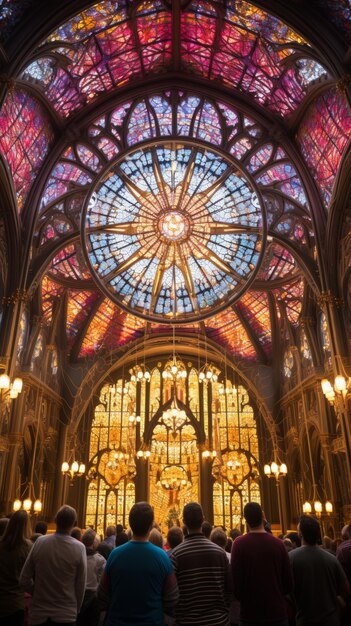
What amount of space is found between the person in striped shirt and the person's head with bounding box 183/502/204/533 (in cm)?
1

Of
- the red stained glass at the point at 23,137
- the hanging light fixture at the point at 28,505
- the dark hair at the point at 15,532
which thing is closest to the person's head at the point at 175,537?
the dark hair at the point at 15,532

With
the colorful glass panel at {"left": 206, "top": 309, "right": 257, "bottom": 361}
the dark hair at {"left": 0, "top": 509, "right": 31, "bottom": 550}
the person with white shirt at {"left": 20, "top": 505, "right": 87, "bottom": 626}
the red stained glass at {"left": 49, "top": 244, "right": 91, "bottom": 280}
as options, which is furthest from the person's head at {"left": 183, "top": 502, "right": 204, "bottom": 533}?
the colorful glass panel at {"left": 206, "top": 309, "right": 257, "bottom": 361}

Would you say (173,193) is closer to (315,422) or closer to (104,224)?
(104,224)

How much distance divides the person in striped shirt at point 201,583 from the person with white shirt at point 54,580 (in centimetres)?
96

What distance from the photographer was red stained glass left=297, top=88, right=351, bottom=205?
16.8m

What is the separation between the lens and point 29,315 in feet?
71.4

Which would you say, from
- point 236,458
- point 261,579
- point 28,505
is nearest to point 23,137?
point 28,505

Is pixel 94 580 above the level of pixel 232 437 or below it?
below

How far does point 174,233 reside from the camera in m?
21.8

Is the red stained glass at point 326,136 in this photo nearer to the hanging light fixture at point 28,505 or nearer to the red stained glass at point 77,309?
the red stained glass at point 77,309

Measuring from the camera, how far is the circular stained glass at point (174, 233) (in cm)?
2112

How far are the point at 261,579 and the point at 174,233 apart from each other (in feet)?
61.8

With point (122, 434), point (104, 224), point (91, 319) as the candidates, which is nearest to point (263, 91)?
point (104, 224)

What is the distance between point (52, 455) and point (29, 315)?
7.28 meters
